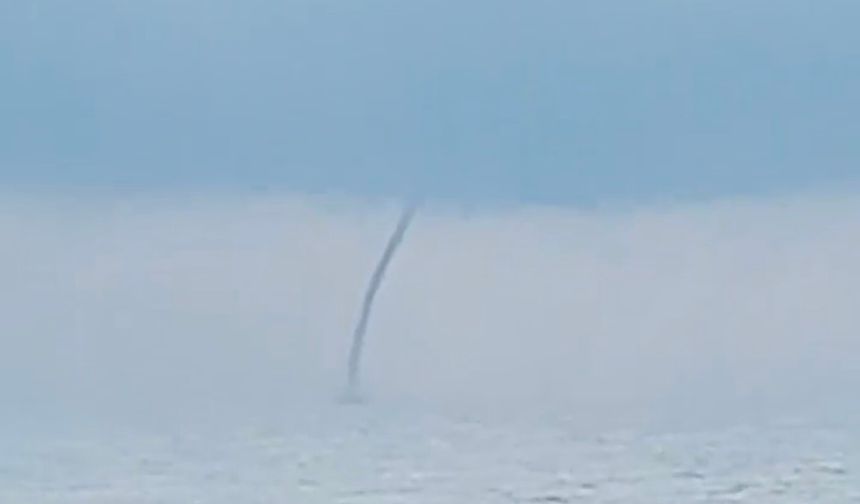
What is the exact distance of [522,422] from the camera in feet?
39.6

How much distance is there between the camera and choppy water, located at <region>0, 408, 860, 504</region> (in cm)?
784

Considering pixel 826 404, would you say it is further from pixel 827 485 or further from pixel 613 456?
pixel 827 485

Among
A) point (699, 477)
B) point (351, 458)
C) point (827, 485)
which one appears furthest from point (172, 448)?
point (827, 485)

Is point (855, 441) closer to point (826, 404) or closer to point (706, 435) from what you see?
point (706, 435)

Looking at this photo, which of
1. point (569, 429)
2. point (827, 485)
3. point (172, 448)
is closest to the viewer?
point (827, 485)

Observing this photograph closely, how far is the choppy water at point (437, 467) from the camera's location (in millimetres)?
7836

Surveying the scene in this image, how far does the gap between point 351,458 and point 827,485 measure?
96.4 inches

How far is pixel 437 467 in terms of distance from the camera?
28.8 feet

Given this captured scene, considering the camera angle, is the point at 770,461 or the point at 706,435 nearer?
the point at 770,461

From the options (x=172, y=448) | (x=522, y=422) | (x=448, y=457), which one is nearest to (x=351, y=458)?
(x=448, y=457)

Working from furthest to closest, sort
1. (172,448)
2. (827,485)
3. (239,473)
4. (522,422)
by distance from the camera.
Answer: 1. (522,422)
2. (172,448)
3. (239,473)
4. (827,485)

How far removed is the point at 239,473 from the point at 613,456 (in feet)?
6.24

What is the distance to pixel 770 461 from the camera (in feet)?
28.4

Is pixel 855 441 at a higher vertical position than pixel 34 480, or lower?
higher
